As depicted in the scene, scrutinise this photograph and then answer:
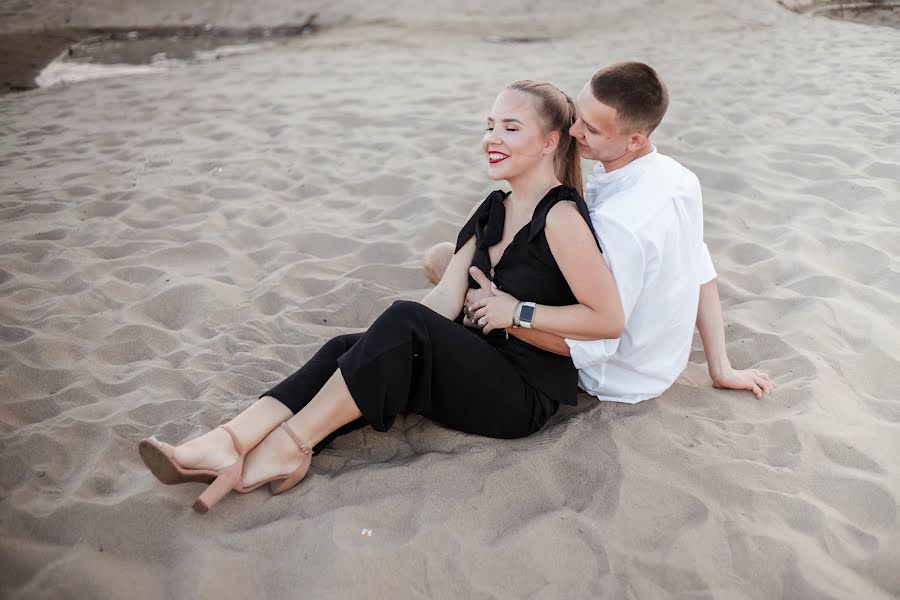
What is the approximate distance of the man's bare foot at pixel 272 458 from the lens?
2.23m

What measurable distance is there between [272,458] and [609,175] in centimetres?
139

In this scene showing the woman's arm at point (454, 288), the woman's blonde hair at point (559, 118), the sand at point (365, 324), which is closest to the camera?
the sand at point (365, 324)

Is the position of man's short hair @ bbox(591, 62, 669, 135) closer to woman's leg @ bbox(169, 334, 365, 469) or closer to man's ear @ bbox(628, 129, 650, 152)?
man's ear @ bbox(628, 129, 650, 152)

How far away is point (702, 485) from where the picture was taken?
7.32ft

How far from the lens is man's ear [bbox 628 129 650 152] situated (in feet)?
7.71

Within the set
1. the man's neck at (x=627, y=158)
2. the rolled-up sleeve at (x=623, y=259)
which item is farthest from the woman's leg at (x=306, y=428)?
the man's neck at (x=627, y=158)

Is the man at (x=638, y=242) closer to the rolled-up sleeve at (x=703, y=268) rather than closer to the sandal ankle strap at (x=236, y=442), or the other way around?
the rolled-up sleeve at (x=703, y=268)

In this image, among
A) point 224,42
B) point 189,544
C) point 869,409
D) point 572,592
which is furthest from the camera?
point 224,42

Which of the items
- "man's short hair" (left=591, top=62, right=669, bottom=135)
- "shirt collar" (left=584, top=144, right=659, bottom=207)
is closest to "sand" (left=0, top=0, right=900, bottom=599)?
"shirt collar" (left=584, top=144, right=659, bottom=207)

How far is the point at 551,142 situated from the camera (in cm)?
247

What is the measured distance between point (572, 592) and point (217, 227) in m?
2.97

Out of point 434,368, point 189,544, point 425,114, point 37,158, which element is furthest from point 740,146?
point 37,158

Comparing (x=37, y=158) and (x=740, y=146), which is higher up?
(x=37, y=158)

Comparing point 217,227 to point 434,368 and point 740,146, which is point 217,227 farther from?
point 740,146
